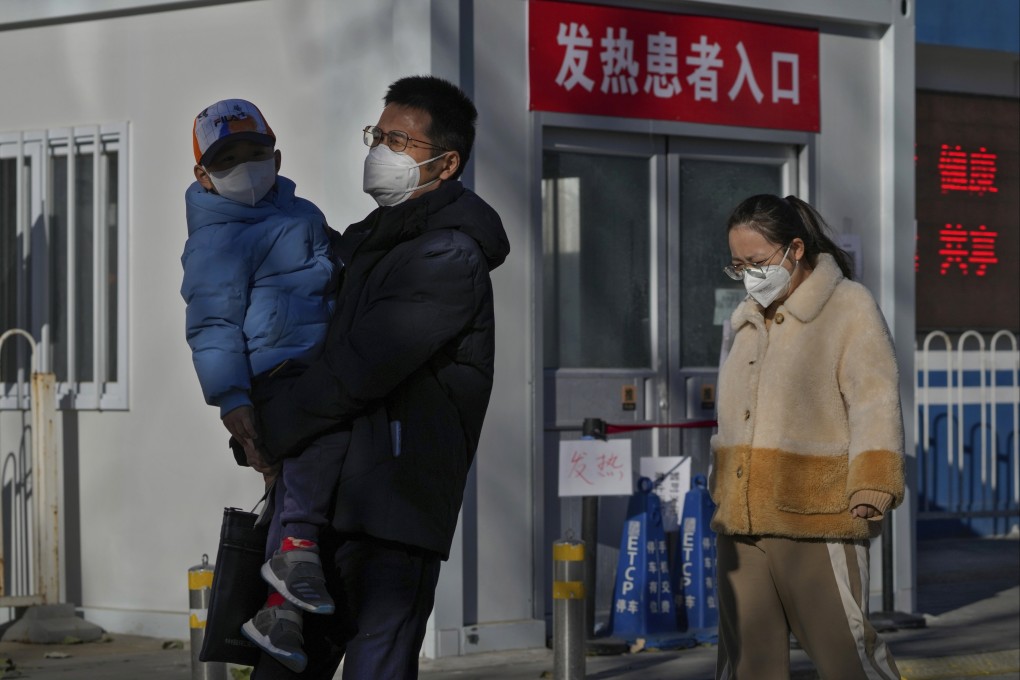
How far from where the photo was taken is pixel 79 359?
9.63m

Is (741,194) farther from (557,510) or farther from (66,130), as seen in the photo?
(66,130)

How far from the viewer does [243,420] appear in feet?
12.2

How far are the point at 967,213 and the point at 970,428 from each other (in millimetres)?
1730

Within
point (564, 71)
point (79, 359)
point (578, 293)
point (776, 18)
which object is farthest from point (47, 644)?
point (776, 18)

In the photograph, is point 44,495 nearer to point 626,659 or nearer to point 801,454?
point 626,659

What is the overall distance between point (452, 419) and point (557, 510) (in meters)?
5.43

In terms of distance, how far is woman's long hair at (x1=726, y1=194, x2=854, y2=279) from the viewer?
5172 mm

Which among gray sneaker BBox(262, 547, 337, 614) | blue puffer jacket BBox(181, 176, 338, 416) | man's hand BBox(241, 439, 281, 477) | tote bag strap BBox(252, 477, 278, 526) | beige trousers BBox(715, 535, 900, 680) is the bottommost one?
beige trousers BBox(715, 535, 900, 680)

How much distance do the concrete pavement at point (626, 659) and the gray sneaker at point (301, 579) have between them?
159 inches

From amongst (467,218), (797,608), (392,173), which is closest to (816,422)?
(797,608)

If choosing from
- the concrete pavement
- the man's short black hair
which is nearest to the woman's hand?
the man's short black hair

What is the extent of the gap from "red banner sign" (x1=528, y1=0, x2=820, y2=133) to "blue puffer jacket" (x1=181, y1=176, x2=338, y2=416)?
505 cm

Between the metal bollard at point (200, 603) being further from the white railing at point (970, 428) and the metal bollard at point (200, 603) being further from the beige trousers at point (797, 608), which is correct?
the white railing at point (970, 428)

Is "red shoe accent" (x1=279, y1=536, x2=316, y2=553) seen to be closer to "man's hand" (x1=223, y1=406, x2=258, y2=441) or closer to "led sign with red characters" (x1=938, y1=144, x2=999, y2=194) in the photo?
"man's hand" (x1=223, y1=406, x2=258, y2=441)
